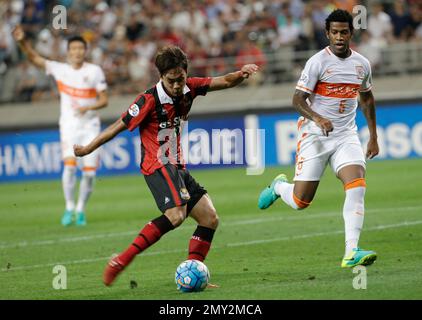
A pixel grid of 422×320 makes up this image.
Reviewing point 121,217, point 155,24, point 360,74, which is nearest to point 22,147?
point 155,24

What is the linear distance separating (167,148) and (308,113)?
1493 mm

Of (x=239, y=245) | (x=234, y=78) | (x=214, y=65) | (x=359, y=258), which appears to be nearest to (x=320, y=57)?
(x=234, y=78)

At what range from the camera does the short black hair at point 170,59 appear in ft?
27.3

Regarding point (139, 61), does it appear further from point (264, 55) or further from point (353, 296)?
point (353, 296)

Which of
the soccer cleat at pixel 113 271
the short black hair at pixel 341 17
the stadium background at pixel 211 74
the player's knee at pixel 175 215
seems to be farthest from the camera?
the stadium background at pixel 211 74

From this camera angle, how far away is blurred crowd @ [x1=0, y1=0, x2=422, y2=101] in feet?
78.1

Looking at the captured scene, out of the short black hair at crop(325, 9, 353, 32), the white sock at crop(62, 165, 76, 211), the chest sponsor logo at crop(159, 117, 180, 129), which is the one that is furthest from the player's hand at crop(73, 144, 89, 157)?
the white sock at crop(62, 165, 76, 211)

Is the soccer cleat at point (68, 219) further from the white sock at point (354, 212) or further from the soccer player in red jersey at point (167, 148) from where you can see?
the white sock at point (354, 212)

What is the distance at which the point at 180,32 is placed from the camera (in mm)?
25922

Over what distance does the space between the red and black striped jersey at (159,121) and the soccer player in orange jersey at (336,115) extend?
51.9 inches

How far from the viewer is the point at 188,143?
22.8 metres

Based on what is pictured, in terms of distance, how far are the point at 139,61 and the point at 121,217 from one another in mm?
10657

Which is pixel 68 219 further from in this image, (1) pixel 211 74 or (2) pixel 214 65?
(2) pixel 214 65

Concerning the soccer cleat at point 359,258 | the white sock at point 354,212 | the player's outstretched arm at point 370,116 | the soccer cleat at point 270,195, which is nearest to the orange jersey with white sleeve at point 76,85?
the soccer cleat at point 270,195
